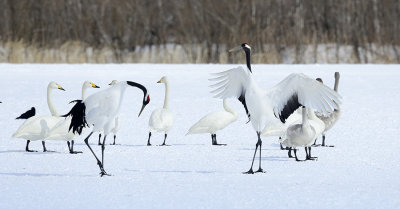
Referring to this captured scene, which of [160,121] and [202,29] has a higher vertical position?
[202,29]

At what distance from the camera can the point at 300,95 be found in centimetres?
653

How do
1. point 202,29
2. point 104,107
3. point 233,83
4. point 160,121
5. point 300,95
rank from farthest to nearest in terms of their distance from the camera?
point 202,29 < point 160,121 < point 233,83 < point 300,95 < point 104,107

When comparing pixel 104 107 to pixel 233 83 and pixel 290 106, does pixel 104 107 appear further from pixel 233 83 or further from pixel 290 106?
pixel 290 106

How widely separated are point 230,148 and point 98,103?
225cm

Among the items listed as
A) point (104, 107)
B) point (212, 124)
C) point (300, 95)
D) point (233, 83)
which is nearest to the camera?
point (104, 107)

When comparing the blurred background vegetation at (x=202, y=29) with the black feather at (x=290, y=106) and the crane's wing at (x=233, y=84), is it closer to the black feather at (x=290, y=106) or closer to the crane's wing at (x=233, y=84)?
the crane's wing at (x=233, y=84)

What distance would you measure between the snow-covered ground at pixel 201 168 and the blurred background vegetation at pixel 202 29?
811 centimetres

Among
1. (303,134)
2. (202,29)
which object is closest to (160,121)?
(303,134)

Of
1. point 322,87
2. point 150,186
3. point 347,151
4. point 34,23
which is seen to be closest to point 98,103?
point 150,186

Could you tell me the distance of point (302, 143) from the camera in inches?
270

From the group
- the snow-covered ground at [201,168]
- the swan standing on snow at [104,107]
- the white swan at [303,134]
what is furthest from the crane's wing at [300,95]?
the swan standing on snow at [104,107]

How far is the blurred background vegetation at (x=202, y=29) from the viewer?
20375 millimetres

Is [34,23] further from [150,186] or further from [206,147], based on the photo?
[150,186]

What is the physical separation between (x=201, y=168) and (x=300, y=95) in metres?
1.12
